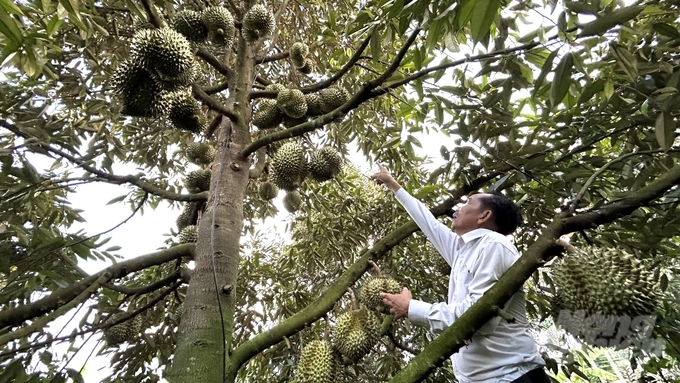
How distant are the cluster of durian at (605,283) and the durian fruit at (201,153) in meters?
2.00

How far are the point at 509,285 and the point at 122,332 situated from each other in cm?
179

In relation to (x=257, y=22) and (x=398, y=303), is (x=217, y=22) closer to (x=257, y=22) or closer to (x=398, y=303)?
(x=257, y=22)

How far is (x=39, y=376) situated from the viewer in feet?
5.22

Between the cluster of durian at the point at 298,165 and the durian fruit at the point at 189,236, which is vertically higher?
the cluster of durian at the point at 298,165

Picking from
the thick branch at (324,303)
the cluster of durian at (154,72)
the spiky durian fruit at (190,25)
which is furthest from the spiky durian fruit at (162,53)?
the thick branch at (324,303)

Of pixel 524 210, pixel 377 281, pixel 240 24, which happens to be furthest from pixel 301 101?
pixel 524 210

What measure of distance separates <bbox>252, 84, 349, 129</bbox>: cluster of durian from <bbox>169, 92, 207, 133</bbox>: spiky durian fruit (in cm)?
43

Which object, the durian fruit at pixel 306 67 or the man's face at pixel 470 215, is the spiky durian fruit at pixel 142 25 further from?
the man's face at pixel 470 215

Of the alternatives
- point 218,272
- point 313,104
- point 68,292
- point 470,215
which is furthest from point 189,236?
point 470,215

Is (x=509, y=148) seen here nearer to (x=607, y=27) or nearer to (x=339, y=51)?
(x=607, y=27)

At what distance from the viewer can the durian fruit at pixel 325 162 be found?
238cm

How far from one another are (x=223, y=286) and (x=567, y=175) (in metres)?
1.46

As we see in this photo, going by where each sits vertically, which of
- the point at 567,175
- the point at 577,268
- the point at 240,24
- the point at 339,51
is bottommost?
the point at 577,268

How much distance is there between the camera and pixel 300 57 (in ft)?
8.70
